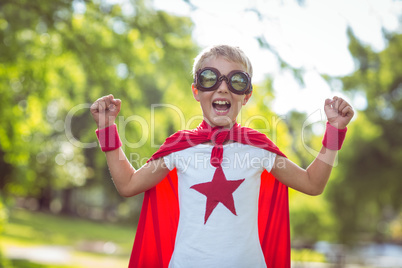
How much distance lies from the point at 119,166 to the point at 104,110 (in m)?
0.30

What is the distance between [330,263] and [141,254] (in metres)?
15.8

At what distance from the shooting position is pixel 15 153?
845 cm

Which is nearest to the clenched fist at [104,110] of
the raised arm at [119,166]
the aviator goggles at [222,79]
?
the raised arm at [119,166]

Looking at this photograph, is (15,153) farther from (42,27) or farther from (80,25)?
(80,25)

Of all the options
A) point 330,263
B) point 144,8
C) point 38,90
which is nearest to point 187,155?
point 144,8

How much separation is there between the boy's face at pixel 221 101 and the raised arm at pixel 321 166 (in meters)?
0.36

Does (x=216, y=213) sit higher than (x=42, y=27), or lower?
lower

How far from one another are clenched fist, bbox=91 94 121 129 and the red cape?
51 cm

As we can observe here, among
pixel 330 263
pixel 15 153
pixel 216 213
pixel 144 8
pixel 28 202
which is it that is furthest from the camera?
pixel 28 202

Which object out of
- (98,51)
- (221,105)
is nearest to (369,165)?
(98,51)

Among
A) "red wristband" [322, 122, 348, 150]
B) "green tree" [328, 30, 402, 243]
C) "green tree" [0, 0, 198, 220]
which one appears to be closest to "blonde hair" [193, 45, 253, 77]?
"red wristband" [322, 122, 348, 150]

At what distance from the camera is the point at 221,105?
7.86 ft

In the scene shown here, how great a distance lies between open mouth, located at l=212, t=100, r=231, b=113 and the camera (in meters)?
2.38

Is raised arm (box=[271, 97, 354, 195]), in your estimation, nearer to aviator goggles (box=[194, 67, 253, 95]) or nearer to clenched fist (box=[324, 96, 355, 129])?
clenched fist (box=[324, 96, 355, 129])
